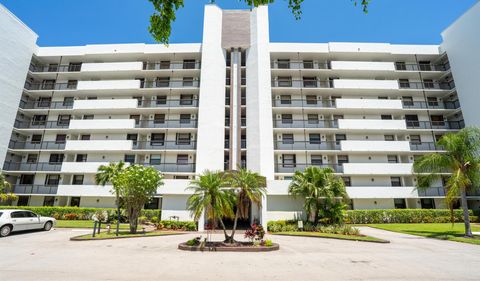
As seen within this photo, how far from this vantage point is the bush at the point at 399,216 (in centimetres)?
2950

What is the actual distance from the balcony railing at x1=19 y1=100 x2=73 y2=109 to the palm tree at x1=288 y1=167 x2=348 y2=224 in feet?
117

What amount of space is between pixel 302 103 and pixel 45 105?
39380mm

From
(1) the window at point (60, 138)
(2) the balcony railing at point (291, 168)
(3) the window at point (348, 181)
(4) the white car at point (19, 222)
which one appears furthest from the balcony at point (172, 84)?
(3) the window at point (348, 181)

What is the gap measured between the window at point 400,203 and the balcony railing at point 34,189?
46086 mm

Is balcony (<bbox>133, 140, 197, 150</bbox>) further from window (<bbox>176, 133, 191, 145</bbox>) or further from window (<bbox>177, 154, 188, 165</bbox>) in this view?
window (<bbox>177, 154, 188, 165</bbox>)

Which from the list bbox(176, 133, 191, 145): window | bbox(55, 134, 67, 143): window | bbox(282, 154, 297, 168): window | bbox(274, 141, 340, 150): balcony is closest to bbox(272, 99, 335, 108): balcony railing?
bbox(274, 141, 340, 150): balcony

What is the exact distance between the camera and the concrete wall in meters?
32.9

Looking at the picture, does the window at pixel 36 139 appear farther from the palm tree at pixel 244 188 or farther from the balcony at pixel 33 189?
the palm tree at pixel 244 188

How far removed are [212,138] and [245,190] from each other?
51.3 feet

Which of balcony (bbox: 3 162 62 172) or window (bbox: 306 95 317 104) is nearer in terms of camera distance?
balcony (bbox: 3 162 62 172)

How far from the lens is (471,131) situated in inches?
825

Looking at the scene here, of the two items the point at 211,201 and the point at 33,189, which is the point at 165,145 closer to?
the point at 33,189

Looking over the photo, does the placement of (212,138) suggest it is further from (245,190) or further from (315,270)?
(315,270)

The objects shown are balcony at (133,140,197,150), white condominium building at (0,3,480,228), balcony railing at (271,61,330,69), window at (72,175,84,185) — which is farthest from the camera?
balcony railing at (271,61,330,69)
